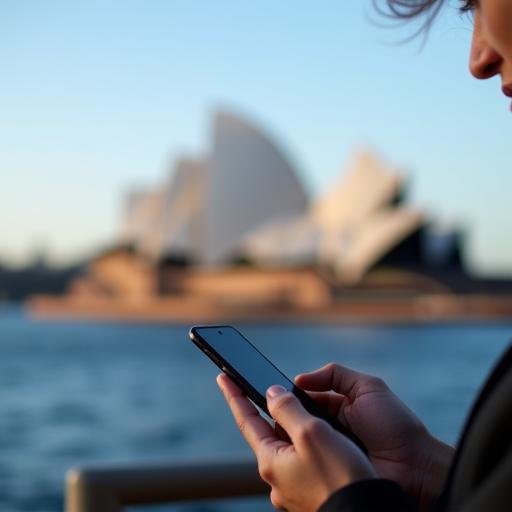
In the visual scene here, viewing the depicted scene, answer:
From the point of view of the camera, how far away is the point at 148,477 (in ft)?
3.52

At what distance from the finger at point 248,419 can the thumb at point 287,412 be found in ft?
0.05

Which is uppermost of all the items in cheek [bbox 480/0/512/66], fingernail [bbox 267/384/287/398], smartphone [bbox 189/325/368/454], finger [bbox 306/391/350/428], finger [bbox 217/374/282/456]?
cheek [bbox 480/0/512/66]

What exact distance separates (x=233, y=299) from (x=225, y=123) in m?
7.00

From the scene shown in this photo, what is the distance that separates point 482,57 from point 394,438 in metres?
0.24

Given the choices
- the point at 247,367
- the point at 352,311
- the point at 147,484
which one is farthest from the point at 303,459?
the point at 352,311

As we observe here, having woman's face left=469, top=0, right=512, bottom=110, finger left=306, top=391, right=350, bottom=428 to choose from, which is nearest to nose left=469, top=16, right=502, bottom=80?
woman's face left=469, top=0, right=512, bottom=110

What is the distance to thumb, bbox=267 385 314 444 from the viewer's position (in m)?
0.49

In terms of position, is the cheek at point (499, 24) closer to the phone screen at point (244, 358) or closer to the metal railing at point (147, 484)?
the phone screen at point (244, 358)

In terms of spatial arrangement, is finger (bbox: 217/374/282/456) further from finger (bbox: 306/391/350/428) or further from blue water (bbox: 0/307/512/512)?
blue water (bbox: 0/307/512/512)

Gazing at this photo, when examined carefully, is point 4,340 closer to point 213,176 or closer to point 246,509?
point 213,176

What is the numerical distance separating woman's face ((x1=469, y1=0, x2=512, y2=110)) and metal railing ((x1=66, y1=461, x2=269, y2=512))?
27.0 inches

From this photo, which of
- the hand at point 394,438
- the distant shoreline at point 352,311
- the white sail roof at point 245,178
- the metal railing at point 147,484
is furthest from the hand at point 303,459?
the distant shoreline at point 352,311

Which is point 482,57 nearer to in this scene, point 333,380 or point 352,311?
point 333,380

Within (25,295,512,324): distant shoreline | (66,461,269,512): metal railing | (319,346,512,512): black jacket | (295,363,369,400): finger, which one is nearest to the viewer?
(319,346,512,512): black jacket
